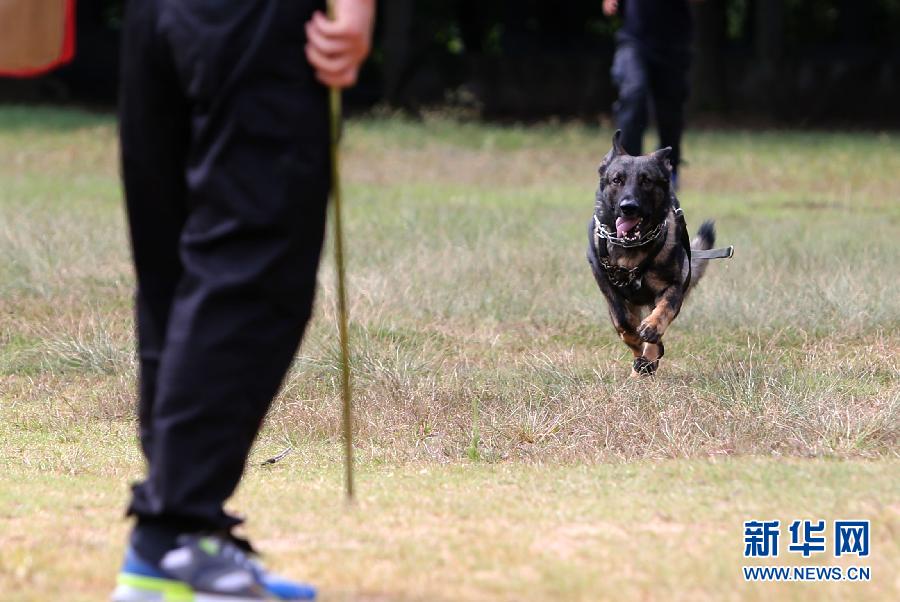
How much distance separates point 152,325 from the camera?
3223 mm

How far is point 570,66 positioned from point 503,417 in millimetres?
24475

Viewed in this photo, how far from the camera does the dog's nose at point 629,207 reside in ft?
20.7

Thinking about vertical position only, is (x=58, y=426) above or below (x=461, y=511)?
below

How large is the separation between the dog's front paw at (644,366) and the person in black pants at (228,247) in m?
3.37

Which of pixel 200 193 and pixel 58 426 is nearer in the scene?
pixel 200 193

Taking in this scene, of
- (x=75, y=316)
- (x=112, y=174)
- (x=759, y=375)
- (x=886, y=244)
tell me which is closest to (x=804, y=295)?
(x=759, y=375)

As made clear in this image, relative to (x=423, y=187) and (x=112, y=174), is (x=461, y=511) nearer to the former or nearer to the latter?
(x=423, y=187)

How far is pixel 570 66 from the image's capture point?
2928 cm

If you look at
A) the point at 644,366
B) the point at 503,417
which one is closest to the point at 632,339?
the point at 644,366

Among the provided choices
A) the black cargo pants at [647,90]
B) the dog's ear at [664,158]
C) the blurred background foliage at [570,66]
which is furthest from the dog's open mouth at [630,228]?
the blurred background foliage at [570,66]

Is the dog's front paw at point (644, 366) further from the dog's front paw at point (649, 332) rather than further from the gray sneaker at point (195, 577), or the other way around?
the gray sneaker at point (195, 577)

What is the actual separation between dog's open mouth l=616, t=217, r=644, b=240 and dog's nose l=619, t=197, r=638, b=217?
1.1 inches

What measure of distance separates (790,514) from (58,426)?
3020mm

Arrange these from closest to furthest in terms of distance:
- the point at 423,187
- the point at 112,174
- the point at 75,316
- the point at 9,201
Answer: the point at 75,316, the point at 9,201, the point at 423,187, the point at 112,174
